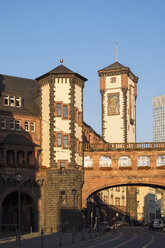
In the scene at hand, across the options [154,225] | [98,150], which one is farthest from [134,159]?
[154,225]

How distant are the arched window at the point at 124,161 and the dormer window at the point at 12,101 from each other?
1606 centimetres

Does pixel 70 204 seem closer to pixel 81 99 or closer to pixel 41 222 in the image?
pixel 41 222

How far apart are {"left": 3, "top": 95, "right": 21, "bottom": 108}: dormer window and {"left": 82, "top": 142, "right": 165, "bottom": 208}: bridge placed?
11.6 meters

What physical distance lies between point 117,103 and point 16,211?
38.8 metres

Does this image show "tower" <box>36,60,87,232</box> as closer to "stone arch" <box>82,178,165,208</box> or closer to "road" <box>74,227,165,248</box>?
"stone arch" <box>82,178,165,208</box>

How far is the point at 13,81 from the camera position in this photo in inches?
2827

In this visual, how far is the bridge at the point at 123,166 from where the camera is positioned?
222 feet

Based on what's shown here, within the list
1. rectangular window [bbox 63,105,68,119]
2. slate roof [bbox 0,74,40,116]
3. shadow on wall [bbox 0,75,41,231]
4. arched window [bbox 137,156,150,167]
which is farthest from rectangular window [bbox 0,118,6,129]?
arched window [bbox 137,156,150,167]

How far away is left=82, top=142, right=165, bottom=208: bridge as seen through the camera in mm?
67562

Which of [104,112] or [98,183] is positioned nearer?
[98,183]

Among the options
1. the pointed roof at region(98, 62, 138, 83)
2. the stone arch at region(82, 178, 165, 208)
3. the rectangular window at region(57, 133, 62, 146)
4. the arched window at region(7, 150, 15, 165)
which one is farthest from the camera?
the pointed roof at region(98, 62, 138, 83)

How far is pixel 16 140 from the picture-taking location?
63.0 m

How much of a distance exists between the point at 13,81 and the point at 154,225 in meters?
29.7

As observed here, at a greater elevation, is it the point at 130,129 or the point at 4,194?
the point at 130,129
